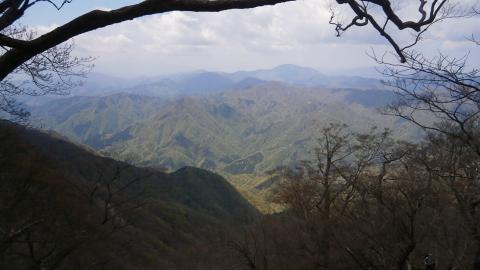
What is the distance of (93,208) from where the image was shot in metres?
44.6

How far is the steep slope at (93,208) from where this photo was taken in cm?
1984

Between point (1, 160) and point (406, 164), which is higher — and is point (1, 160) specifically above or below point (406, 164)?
below

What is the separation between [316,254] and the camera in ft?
89.3

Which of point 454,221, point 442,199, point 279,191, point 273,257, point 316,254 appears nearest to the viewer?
point 454,221

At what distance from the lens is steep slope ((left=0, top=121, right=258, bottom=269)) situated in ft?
65.1

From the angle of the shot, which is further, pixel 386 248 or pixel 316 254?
pixel 316 254

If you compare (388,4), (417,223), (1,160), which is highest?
(388,4)

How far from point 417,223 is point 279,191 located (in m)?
12.9

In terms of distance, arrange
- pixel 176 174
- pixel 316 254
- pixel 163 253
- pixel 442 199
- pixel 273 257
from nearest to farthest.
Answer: pixel 442 199 → pixel 316 254 → pixel 273 257 → pixel 163 253 → pixel 176 174

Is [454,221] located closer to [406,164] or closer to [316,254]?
[406,164]

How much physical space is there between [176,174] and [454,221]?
506 ft

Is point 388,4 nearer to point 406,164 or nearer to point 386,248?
point 386,248

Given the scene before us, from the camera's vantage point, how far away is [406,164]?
1983 cm

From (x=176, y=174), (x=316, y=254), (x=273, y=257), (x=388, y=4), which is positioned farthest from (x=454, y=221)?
(x=176, y=174)
